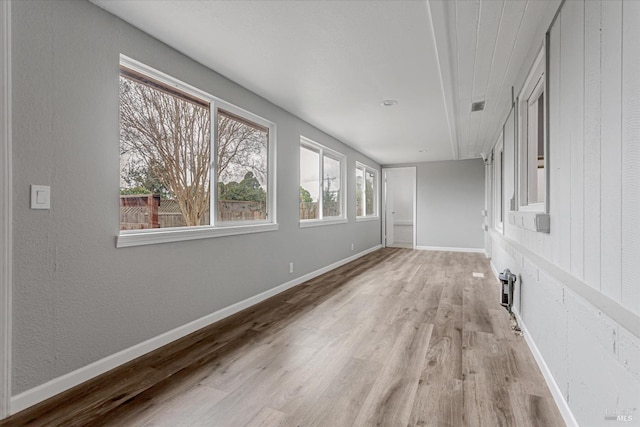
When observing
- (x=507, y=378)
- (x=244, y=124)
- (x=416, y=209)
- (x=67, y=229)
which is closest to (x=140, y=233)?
(x=67, y=229)

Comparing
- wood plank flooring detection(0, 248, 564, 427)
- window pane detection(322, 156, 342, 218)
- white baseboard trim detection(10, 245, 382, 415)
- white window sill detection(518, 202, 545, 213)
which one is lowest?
wood plank flooring detection(0, 248, 564, 427)

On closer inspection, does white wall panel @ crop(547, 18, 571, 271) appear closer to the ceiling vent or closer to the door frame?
the ceiling vent

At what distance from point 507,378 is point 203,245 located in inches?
96.1

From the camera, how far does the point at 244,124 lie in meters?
3.38

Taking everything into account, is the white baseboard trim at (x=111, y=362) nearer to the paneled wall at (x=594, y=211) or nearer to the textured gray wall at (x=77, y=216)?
the textured gray wall at (x=77, y=216)

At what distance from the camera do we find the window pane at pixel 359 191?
269 inches

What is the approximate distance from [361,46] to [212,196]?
1.81 m

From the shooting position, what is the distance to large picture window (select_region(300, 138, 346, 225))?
464 centimetres

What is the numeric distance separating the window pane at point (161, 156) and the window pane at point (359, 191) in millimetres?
4323

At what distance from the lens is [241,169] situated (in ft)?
10.9

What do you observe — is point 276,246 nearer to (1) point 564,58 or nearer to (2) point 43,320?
(2) point 43,320

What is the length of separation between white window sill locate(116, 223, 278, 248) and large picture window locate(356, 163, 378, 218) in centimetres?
395

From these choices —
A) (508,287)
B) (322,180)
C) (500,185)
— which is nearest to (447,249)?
(500,185)

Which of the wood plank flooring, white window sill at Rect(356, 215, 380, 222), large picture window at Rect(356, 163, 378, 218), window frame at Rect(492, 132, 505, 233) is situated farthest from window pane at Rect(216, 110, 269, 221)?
large picture window at Rect(356, 163, 378, 218)
